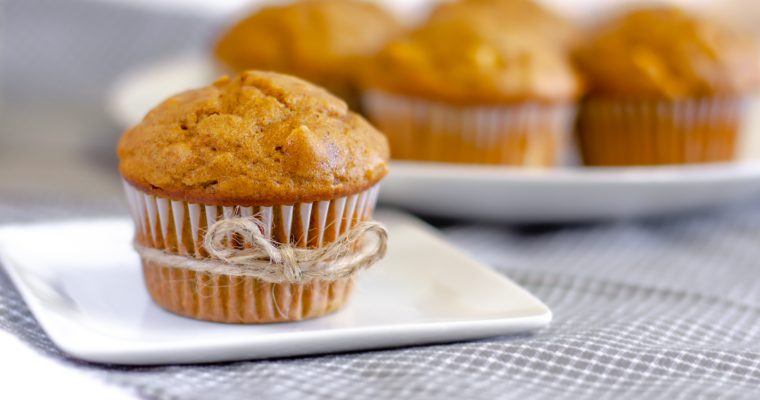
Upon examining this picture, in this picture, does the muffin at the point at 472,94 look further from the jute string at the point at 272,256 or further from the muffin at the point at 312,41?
the jute string at the point at 272,256

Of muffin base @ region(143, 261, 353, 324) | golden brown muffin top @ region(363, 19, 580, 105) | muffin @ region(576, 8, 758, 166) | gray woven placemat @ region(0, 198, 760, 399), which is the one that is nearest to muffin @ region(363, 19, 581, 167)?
golden brown muffin top @ region(363, 19, 580, 105)

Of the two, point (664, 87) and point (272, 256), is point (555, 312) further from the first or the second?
point (664, 87)

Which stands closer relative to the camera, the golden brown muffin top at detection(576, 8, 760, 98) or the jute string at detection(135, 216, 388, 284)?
A: the jute string at detection(135, 216, 388, 284)

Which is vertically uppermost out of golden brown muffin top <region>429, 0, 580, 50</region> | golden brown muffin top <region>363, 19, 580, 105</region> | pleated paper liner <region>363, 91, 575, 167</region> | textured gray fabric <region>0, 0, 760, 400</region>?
golden brown muffin top <region>429, 0, 580, 50</region>

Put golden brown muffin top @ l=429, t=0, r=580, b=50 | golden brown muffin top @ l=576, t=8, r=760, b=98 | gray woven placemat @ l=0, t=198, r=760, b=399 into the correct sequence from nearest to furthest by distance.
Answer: gray woven placemat @ l=0, t=198, r=760, b=399 < golden brown muffin top @ l=576, t=8, r=760, b=98 < golden brown muffin top @ l=429, t=0, r=580, b=50

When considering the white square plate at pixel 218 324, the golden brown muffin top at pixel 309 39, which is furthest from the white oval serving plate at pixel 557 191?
the golden brown muffin top at pixel 309 39

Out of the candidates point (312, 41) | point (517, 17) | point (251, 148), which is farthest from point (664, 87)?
point (251, 148)

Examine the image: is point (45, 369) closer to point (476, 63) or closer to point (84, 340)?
point (84, 340)

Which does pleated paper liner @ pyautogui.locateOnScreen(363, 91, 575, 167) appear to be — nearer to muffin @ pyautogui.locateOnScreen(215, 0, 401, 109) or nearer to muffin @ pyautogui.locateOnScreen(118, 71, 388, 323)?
muffin @ pyautogui.locateOnScreen(215, 0, 401, 109)
